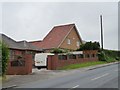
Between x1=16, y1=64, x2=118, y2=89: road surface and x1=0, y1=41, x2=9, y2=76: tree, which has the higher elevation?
x1=0, y1=41, x2=9, y2=76: tree

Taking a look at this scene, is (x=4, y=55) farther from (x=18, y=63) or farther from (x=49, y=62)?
(x=49, y=62)

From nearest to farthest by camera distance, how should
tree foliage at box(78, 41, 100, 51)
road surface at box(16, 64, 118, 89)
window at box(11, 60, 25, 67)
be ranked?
1. road surface at box(16, 64, 118, 89)
2. window at box(11, 60, 25, 67)
3. tree foliage at box(78, 41, 100, 51)

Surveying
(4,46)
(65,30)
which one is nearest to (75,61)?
(4,46)

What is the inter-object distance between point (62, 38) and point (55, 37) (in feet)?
8.52

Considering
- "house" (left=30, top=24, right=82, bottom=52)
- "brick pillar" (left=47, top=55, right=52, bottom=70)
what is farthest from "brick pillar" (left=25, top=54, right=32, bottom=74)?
"house" (left=30, top=24, right=82, bottom=52)

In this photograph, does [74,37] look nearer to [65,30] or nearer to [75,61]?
[65,30]

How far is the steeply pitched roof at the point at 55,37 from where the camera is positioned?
6298 centimetres

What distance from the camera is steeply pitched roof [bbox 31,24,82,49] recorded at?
207 feet

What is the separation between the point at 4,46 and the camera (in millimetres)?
23438

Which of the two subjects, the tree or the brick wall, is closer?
the tree

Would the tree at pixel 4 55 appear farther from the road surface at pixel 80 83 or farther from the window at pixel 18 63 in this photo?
the window at pixel 18 63

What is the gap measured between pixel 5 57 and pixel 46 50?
128 ft

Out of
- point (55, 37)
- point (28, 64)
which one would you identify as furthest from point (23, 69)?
point (55, 37)

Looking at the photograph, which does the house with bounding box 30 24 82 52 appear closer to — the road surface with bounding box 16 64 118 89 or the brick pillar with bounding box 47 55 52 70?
the brick pillar with bounding box 47 55 52 70
